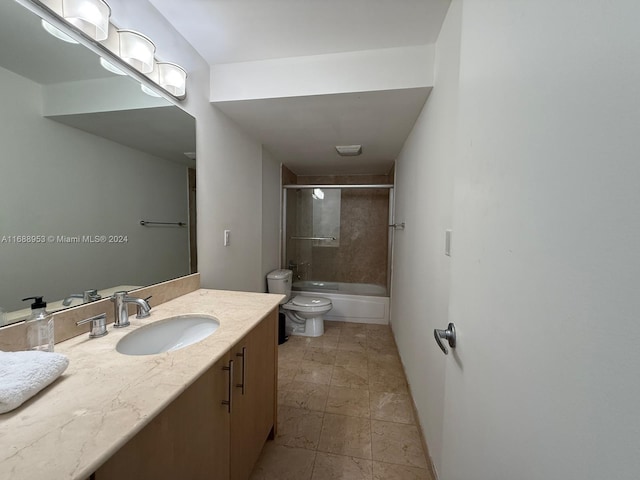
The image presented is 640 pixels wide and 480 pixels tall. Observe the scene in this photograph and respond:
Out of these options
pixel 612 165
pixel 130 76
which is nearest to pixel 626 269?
pixel 612 165

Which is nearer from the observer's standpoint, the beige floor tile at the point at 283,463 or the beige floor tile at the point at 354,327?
the beige floor tile at the point at 283,463

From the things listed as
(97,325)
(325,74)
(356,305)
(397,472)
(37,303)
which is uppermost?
(325,74)

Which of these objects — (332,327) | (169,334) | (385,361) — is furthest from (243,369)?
(332,327)

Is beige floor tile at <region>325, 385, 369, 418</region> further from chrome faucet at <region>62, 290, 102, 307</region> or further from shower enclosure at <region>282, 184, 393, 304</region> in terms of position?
shower enclosure at <region>282, 184, 393, 304</region>

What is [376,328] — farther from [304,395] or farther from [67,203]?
[67,203]

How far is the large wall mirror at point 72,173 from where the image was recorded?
0.76 meters

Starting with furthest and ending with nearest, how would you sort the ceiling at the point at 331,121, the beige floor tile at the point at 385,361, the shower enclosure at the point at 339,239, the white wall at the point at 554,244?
the shower enclosure at the point at 339,239, the beige floor tile at the point at 385,361, the ceiling at the point at 331,121, the white wall at the point at 554,244

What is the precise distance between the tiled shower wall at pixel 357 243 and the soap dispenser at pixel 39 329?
106 inches

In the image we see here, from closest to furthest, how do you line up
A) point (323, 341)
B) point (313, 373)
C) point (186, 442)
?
point (186, 442)
point (313, 373)
point (323, 341)

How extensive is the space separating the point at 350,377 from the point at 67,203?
2.08m

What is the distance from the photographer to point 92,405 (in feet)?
1.83

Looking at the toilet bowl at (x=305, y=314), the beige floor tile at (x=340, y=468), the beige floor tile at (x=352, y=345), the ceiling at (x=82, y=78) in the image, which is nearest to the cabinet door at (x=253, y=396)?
the beige floor tile at (x=340, y=468)

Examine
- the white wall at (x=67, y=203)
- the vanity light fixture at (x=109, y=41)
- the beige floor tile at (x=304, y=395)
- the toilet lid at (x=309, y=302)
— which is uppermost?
the vanity light fixture at (x=109, y=41)

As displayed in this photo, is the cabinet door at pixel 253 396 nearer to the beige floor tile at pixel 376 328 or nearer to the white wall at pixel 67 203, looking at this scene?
the white wall at pixel 67 203
